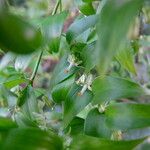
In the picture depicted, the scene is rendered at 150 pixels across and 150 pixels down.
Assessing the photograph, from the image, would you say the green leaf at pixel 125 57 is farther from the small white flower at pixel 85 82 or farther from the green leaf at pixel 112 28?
the green leaf at pixel 112 28

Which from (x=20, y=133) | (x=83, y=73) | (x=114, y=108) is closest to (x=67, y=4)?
(x=83, y=73)

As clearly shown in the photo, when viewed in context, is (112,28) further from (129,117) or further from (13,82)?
(13,82)

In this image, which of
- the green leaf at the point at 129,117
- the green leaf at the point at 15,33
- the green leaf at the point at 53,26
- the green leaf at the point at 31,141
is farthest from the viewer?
the green leaf at the point at 53,26

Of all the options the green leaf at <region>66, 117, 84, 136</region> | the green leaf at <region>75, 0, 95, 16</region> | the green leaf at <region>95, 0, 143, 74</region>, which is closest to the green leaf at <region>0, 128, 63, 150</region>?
the green leaf at <region>95, 0, 143, 74</region>

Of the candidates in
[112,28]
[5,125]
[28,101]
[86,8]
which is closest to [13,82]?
[28,101]

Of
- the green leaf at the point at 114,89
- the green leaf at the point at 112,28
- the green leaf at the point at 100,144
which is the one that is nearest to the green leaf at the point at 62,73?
the green leaf at the point at 114,89
